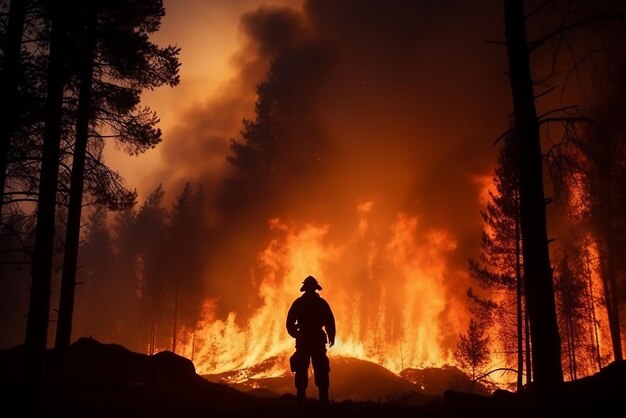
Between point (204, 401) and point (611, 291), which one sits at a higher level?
point (611, 291)

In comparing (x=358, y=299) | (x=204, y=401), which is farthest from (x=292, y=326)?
(x=358, y=299)

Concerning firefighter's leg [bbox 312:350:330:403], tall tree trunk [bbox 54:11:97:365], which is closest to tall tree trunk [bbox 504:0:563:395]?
firefighter's leg [bbox 312:350:330:403]

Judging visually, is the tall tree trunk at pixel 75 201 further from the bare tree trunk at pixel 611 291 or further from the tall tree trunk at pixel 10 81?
the bare tree trunk at pixel 611 291

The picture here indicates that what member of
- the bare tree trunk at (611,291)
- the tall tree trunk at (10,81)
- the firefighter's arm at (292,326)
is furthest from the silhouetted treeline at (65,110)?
the bare tree trunk at (611,291)

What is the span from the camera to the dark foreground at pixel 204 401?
22.1 ft

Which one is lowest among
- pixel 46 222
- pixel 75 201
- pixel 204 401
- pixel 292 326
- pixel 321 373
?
pixel 204 401

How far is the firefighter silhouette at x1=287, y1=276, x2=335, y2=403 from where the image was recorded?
8680mm

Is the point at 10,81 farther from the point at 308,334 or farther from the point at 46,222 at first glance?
the point at 308,334

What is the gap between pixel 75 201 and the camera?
35.3ft

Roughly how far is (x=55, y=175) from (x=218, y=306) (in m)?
33.2

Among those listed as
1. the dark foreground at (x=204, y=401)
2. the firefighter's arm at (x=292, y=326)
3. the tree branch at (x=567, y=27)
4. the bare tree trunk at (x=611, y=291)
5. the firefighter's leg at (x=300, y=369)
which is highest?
the tree branch at (x=567, y=27)

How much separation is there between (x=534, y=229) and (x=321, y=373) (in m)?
5.02

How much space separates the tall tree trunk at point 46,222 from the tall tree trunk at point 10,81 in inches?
24.6

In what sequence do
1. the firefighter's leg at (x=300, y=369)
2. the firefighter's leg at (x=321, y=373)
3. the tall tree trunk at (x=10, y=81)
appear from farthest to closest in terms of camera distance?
the firefighter's leg at (x=300, y=369), the firefighter's leg at (x=321, y=373), the tall tree trunk at (x=10, y=81)
